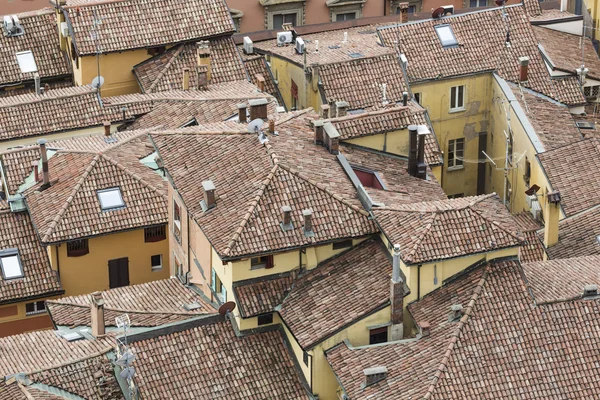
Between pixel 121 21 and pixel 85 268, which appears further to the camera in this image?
pixel 121 21

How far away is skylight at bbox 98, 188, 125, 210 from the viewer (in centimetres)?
8275

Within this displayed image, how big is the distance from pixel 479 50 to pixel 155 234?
70.8ft

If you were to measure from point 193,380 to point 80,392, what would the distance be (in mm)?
4658

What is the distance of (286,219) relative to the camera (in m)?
72.4

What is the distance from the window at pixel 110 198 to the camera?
82750mm

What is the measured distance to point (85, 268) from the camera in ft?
273

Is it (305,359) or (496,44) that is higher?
(496,44)

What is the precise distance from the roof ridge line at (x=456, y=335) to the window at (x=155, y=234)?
19214 millimetres

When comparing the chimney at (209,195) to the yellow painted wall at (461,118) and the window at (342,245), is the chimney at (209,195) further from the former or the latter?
the yellow painted wall at (461,118)

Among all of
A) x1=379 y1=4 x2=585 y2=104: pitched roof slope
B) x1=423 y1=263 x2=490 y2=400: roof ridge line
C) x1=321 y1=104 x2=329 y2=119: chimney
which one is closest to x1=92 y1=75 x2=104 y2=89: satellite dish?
x1=379 y1=4 x2=585 y2=104: pitched roof slope

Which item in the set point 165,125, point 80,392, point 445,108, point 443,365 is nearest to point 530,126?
point 445,108

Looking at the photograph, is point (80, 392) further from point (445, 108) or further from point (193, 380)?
point (445, 108)

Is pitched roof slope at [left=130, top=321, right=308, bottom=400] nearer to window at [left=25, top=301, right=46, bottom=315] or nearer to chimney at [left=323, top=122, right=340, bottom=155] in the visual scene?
chimney at [left=323, top=122, right=340, bottom=155]

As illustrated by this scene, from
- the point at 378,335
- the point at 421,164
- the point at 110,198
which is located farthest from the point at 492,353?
the point at 110,198
